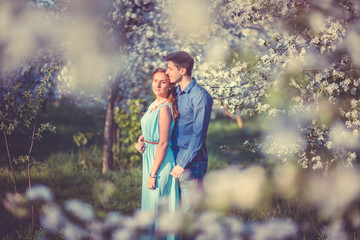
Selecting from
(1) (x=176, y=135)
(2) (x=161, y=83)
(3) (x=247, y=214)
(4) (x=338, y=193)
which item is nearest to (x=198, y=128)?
(1) (x=176, y=135)

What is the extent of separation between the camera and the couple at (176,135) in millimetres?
3535

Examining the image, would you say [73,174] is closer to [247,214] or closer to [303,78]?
[247,214]

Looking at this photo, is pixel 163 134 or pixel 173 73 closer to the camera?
pixel 163 134

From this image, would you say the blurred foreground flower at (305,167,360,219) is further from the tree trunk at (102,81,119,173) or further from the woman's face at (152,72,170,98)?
the tree trunk at (102,81,119,173)

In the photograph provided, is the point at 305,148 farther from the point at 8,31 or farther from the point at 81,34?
the point at 8,31

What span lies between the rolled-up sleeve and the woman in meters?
0.21

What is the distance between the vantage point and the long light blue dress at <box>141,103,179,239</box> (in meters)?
3.68

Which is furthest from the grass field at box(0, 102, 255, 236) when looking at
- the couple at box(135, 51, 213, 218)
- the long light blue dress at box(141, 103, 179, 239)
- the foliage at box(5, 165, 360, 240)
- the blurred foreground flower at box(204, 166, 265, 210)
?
the couple at box(135, 51, 213, 218)

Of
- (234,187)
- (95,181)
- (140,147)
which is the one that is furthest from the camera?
(95,181)

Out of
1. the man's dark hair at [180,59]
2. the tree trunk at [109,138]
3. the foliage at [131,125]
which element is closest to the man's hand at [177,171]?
the man's dark hair at [180,59]

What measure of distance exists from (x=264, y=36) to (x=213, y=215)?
13.1ft

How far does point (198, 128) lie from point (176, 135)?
0.32 metres

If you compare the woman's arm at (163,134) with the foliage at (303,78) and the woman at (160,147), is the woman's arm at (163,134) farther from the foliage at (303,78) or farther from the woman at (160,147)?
the foliage at (303,78)

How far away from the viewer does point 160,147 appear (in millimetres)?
3574
